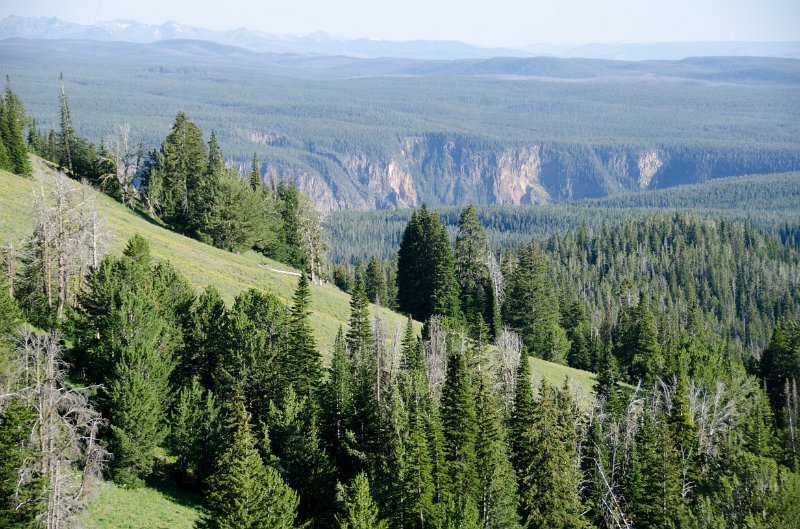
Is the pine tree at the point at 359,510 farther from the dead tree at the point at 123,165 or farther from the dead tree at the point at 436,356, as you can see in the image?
the dead tree at the point at 123,165

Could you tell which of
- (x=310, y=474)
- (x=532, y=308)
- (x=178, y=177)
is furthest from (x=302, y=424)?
(x=178, y=177)

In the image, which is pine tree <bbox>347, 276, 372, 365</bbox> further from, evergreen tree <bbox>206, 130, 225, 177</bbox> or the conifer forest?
evergreen tree <bbox>206, 130, 225, 177</bbox>

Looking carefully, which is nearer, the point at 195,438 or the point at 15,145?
the point at 195,438

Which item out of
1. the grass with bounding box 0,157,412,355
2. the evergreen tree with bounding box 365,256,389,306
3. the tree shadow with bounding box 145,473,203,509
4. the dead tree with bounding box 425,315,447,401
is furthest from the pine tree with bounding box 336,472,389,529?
the evergreen tree with bounding box 365,256,389,306

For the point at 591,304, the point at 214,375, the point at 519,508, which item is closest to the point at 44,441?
the point at 214,375

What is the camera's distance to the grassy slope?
4506 centimetres

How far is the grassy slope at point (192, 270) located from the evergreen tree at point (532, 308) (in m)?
5.41

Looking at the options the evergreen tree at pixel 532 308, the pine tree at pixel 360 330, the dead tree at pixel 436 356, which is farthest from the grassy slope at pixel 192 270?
the dead tree at pixel 436 356

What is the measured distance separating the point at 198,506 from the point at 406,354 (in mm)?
17988

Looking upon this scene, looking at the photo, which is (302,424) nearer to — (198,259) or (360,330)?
(360,330)

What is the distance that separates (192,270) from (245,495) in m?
36.9

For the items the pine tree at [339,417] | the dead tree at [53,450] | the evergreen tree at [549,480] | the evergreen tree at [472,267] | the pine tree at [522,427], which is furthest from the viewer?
the evergreen tree at [472,267]

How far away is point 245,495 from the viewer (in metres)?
38.2

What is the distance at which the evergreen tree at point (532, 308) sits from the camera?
89562 mm
